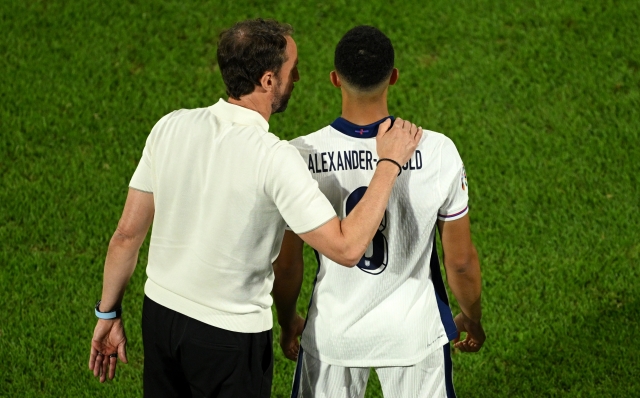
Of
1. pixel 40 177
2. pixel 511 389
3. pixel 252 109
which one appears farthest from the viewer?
pixel 40 177

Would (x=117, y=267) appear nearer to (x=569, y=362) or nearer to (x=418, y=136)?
(x=418, y=136)

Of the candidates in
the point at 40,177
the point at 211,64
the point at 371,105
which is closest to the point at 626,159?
the point at 211,64

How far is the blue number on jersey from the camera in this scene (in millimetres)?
3078

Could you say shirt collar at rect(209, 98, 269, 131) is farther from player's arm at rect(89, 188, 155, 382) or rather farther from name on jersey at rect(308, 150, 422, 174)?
player's arm at rect(89, 188, 155, 382)

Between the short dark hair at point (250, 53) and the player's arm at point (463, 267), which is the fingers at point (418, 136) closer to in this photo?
the player's arm at point (463, 267)

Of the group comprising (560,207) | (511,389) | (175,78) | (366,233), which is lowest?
(511,389)

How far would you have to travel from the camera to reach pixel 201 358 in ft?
9.95

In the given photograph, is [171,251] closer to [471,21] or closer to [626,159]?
[626,159]

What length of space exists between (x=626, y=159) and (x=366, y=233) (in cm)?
406

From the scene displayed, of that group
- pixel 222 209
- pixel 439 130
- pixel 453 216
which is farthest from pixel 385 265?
pixel 439 130

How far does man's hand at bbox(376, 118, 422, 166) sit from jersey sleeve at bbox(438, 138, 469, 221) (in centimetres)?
14

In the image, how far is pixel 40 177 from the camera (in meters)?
6.37

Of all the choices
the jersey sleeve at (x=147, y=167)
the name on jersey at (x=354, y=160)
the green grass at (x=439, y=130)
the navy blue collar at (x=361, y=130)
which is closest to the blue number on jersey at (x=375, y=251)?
the name on jersey at (x=354, y=160)

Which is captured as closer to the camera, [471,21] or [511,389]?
[511,389]
